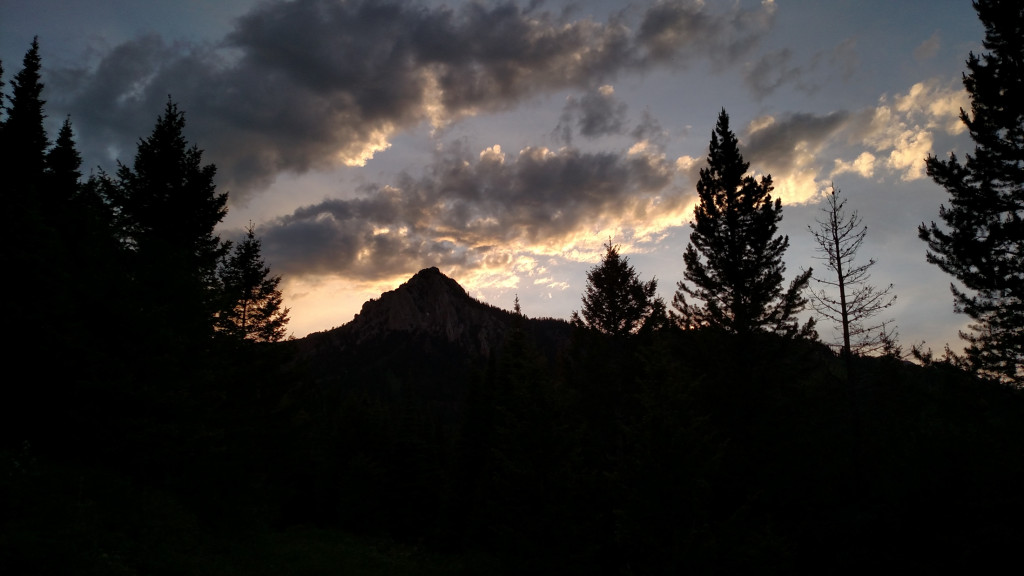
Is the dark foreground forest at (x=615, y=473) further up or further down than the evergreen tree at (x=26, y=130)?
further down

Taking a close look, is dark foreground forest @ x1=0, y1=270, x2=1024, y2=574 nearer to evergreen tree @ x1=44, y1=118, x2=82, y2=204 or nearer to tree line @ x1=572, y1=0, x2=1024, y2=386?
tree line @ x1=572, y1=0, x2=1024, y2=386

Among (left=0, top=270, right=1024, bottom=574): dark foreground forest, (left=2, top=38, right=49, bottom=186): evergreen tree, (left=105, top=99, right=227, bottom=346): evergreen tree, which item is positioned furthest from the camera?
(left=2, top=38, right=49, bottom=186): evergreen tree

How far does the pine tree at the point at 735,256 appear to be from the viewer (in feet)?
63.3

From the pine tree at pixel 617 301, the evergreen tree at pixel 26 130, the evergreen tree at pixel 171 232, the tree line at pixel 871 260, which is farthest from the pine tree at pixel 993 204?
the evergreen tree at pixel 26 130

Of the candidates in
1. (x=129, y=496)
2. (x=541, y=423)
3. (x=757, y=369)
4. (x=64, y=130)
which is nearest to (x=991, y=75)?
(x=757, y=369)

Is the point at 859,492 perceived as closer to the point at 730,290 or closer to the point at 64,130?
the point at 730,290

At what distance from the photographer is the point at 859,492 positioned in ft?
56.4

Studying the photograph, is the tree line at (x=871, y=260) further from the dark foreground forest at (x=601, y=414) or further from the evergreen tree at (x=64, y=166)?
the evergreen tree at (x=64, y=166)

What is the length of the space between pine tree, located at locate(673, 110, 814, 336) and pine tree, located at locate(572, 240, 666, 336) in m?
4.07

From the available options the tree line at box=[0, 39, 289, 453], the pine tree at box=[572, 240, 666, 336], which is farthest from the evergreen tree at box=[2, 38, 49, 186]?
the pine tree at box=[572, 240, 666, 336]

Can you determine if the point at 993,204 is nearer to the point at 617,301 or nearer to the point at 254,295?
the point at 617,301

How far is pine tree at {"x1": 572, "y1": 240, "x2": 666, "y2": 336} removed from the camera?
83.1ft

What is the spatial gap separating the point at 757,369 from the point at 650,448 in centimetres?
857

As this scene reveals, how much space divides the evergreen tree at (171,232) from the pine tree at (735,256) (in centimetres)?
1855
